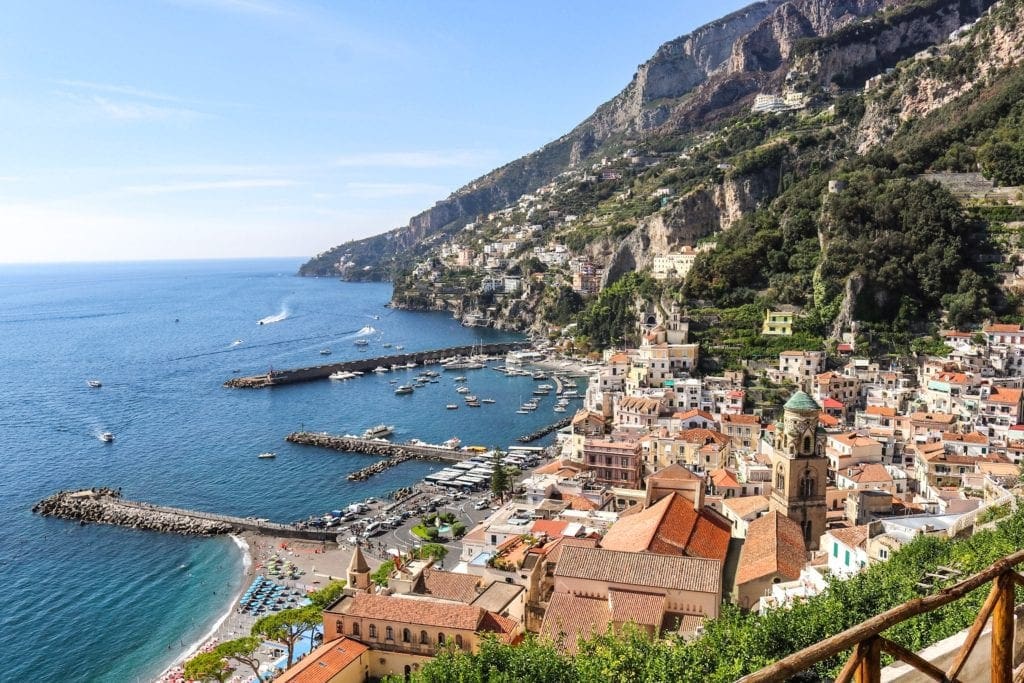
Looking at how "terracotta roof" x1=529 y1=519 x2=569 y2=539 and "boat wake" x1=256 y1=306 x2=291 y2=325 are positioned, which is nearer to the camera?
"terracotta roof" x1=529 y1=519 x2=569 y2=539

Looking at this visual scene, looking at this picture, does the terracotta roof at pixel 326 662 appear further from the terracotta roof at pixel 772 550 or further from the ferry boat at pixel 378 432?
the ferry boat at pixel 378 432

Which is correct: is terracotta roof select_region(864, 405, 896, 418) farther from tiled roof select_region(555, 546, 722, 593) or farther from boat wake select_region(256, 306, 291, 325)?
boat wake select_region(256, 306, 291, 325)

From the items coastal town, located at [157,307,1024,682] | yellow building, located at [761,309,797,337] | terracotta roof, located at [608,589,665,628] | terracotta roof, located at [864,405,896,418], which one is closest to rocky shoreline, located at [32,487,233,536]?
coastal town, located at [157,307,1024,682]

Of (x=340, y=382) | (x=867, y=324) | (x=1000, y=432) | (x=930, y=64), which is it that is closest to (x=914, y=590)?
(x=1000, y=432)

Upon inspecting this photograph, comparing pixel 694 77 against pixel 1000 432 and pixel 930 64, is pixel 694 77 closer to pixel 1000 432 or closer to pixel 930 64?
pixel 930 64

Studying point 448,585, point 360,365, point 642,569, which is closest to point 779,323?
point 448,585

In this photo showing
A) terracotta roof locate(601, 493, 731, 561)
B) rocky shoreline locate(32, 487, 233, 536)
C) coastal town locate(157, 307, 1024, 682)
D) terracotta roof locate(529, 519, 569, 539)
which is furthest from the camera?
rocky shoreline locate(32, 487, 233, 536)

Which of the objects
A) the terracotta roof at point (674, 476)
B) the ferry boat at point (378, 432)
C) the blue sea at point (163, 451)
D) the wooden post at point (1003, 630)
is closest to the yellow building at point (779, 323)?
the blue sea at point (163, 451)
